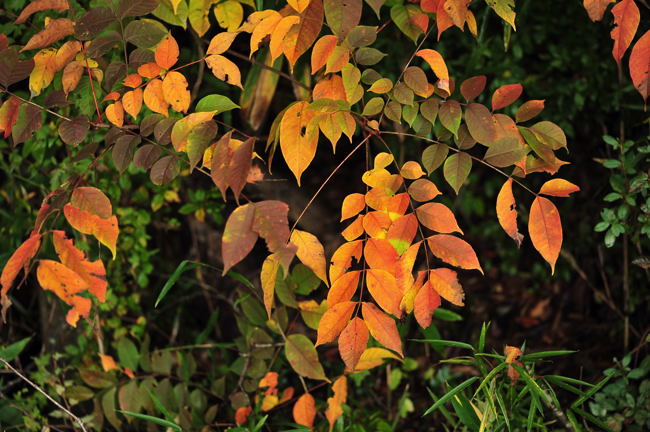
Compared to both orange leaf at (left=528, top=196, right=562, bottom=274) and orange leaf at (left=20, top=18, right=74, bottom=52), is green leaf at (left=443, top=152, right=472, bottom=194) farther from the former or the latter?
orange leaf at (left=20, top=18, right=74, bottom=52)

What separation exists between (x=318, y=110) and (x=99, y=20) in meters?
0.44

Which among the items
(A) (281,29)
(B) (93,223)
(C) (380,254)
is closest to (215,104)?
(A) (281,29)

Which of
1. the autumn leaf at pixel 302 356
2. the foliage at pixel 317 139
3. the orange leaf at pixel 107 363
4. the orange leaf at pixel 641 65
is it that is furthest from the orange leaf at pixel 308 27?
the orange leaf at pixel 107 363

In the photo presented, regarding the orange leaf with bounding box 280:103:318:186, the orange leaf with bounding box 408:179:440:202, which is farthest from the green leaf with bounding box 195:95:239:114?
the orange leaf with bounding box 408:179:440:202

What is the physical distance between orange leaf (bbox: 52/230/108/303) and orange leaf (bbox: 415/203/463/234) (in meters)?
0.58

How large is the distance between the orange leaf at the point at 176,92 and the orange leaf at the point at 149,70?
1.3 inches

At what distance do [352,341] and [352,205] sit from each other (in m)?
0.25

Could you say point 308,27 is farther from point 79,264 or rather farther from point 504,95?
point 79,264

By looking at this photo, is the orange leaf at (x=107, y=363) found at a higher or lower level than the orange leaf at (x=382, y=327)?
lower

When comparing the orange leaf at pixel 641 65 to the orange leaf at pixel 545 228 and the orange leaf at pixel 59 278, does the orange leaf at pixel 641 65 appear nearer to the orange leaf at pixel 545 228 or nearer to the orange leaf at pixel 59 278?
the orange leaf at pixel 545 228

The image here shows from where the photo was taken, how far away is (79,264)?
1111mm

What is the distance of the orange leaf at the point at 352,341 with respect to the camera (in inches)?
44.4

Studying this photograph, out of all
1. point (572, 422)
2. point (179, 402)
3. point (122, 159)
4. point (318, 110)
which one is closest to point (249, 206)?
point (318, 110)

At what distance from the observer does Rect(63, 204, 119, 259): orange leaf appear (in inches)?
42.7
